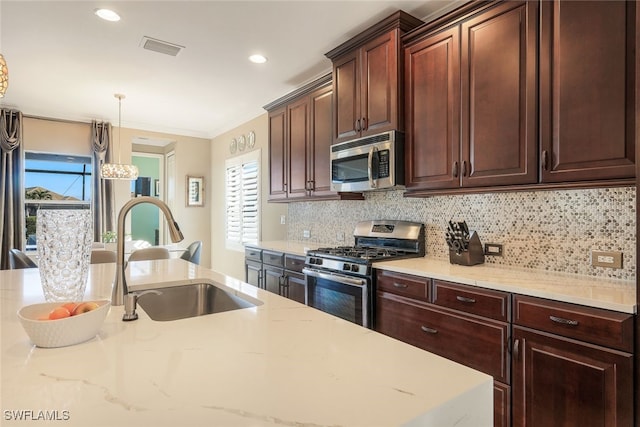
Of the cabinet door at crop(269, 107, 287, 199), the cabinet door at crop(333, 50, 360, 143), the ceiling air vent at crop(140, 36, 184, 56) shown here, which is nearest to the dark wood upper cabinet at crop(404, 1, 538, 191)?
the cabinet door at crop(333, 50, 360, 143)

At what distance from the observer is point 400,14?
2.43m

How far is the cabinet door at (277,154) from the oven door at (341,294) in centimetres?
131

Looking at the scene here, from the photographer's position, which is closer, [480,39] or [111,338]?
[111,338]

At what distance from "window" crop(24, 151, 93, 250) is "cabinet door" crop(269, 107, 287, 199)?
3.16 metres

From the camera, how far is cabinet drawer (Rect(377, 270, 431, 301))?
2047 mm

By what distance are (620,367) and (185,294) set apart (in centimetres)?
186

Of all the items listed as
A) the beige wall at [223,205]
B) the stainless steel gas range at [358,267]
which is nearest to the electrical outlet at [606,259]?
the stainless steel gas range at [358,267]

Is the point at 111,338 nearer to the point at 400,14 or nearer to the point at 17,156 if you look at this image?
the point at 400,14

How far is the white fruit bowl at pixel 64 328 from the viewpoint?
0.86 meters

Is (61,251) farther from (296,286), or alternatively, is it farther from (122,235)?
(296,286)

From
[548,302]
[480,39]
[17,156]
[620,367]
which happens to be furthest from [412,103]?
[17,156]

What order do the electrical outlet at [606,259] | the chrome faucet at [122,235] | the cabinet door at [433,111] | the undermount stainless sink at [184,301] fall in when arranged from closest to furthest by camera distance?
the chrome faucet at [122,235] → the undermount stainless sink at [184,301] → the electrical outlet at [606,259] → the cabinet door at [433,111]

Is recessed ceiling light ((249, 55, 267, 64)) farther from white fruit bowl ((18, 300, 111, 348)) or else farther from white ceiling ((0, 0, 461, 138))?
white fruit bowl ((18, 300, 111, 348))

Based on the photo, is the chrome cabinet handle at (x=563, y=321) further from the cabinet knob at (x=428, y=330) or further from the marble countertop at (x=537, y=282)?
the cabinet knob at (x=428, y=330)
